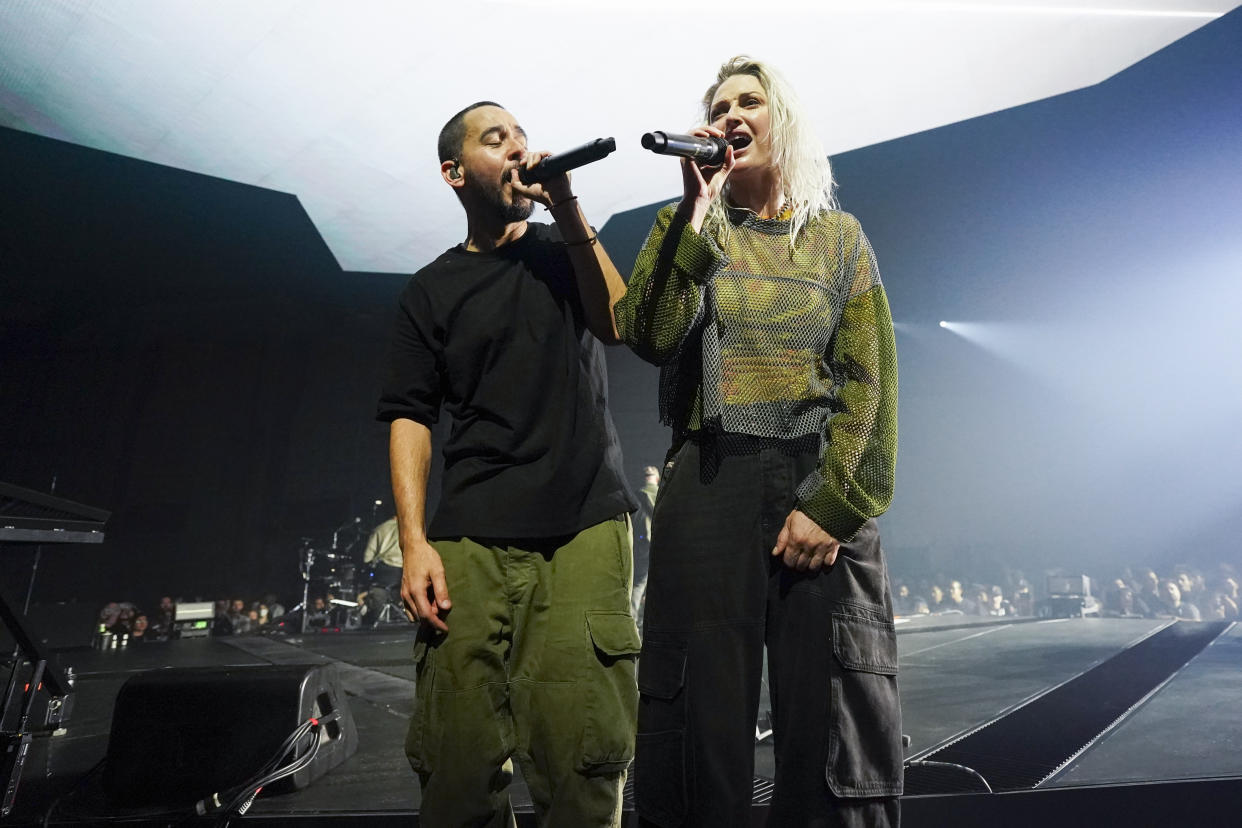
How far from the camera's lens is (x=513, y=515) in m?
1.25

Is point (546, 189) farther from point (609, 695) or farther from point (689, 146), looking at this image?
point (609, 695)

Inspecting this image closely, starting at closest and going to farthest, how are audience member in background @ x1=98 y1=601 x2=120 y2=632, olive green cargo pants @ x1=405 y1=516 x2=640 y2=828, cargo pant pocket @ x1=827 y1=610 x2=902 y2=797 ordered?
cargo pant pocket @ x1=827 y1=610 x2=902 y2=797
olive green cargo pants @ x1=405 y1=516 x2=640 y2=828
audience member in background @ x1=98 y1=601 x2=120 y2=632

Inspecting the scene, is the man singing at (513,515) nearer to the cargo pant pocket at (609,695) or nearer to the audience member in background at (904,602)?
the cargo pant pocket at (609,695)

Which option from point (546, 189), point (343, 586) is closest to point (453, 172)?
point (546, 189)

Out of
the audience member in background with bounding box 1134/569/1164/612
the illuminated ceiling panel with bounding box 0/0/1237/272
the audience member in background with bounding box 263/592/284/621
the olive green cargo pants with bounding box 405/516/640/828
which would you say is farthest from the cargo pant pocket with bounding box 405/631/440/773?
the audience member in background with bounding box 1134/569/1164/612

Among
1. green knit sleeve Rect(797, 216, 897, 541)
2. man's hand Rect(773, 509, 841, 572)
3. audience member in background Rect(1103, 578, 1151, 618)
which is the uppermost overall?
green knit sleeve Rect(797, 216, 897, 541)

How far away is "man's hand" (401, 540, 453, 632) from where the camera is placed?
1229 mm

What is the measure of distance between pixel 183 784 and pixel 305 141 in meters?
4.92

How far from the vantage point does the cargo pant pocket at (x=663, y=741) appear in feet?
3.02

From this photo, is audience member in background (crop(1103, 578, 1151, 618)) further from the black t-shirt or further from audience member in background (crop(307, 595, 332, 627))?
the black t-shirt

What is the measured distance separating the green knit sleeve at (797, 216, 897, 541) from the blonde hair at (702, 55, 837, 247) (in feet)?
0.30

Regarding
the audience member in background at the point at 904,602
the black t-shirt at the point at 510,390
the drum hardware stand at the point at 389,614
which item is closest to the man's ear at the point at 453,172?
the black t-shirt at the point at 510,390

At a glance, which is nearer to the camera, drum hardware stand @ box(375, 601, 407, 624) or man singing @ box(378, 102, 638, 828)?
man singing @ box(378, 102, 638, 828)

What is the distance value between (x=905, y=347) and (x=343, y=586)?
9746 millimetres
